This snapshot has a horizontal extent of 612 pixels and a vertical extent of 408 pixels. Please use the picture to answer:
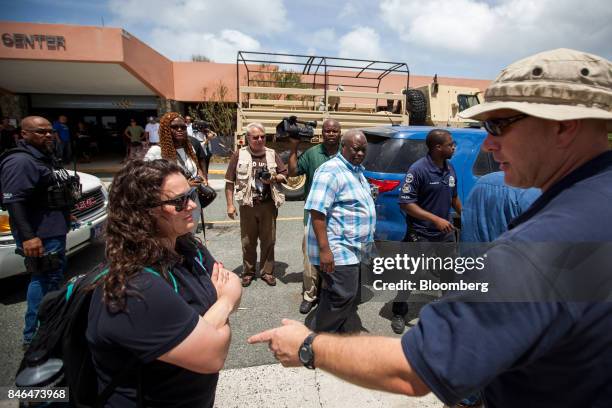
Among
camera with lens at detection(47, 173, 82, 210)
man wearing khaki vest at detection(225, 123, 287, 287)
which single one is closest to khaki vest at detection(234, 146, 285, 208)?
man wearing khaki vest at detection(225, 123, 287, 287)

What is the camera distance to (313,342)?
1130 mm

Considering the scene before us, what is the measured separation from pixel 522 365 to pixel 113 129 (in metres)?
23.3

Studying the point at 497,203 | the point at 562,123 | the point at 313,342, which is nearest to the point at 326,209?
the point at 497,203

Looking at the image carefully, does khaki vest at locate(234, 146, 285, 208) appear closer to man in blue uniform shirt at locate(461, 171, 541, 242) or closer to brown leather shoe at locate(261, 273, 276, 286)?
brown leather shoe at locate(261, 273, 276, 286)

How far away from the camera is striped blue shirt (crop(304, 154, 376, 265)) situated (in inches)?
109

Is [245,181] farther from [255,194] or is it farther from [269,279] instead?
[269,279]

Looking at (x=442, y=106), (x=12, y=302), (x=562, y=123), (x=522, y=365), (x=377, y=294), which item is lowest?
(x=12, y=302)

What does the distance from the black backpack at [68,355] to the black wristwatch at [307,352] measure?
0.63 metres

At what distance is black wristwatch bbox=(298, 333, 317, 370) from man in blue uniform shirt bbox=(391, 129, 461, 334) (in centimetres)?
239

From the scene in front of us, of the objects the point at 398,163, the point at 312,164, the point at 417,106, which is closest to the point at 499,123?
the point at 312,164

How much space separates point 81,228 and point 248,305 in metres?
2.16

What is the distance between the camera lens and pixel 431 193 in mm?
3332

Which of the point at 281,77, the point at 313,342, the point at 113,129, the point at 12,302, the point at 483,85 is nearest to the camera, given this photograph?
the point at 313,342

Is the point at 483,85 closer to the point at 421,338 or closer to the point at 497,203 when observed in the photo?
the point at 497,203
